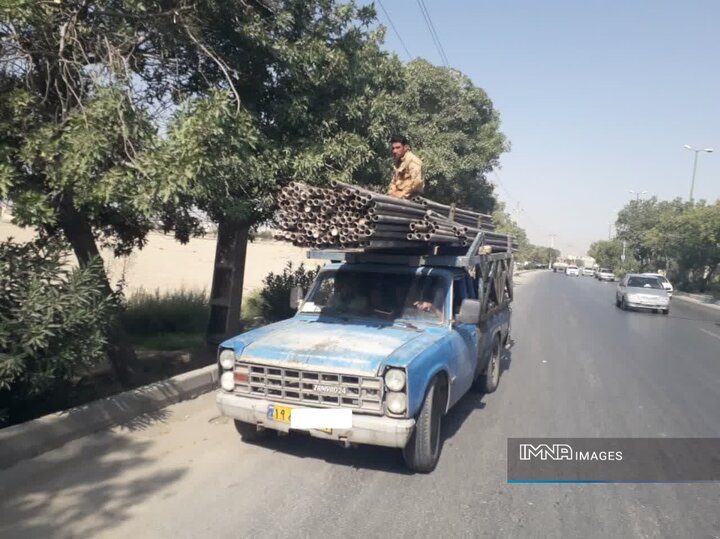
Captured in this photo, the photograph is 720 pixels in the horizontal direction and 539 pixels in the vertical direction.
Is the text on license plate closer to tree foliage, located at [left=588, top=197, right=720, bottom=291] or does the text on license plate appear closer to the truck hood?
the truck hood

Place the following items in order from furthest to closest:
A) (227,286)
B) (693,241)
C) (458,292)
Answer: (693,241) < (227,286) < (458,292)

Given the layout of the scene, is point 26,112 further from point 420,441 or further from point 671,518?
point 671,518

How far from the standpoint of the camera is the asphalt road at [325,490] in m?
3.72

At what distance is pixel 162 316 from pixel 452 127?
10.1m

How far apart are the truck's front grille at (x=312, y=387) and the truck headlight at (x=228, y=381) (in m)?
0.09

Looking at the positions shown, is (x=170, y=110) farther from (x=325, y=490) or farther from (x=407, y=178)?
(x=325, y=490)

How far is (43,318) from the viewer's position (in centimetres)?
442

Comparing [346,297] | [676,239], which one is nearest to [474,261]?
[346,297]

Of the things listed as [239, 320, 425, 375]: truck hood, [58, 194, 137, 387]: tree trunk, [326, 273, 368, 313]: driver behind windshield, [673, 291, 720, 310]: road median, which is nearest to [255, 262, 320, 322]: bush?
[58, 194, 137, 387]: tree trunk


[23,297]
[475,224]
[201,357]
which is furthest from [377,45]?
[23,297]

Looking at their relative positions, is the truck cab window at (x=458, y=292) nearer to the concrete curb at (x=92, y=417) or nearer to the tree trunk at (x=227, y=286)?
the concrete curb at (x=92, y=417)

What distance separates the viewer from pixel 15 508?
377 centimetres

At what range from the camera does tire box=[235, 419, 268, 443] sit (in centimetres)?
505

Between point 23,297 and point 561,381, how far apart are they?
276 inches
